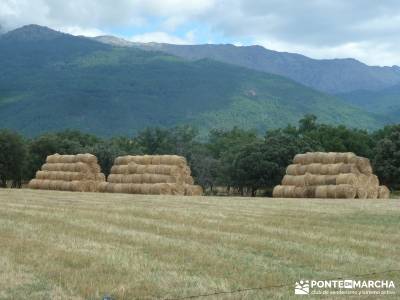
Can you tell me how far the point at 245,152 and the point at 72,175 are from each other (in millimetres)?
20728

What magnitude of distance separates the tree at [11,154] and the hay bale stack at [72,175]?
55.0 feet

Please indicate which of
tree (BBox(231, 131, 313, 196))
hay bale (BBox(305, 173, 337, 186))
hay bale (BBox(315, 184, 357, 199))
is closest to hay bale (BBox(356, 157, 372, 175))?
hay bale (BBox(305, 173, 337, 186))

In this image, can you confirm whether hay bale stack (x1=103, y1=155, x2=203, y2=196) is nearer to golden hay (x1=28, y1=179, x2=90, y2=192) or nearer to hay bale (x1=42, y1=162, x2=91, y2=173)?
golden hay (x1=28, y1=179, x2=90, y2=192)

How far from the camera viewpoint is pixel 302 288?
8602 millimetres

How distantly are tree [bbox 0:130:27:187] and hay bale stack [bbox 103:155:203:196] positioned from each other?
22147 mm

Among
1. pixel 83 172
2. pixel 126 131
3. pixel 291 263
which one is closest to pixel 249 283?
pixel 291 263

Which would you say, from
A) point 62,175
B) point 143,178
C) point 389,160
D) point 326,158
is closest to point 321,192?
point 326,158

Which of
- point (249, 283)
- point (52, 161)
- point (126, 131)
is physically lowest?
point (249, 283)

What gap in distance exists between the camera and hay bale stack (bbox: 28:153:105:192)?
133ft

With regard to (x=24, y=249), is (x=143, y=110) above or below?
above

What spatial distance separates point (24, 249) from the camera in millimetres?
11023

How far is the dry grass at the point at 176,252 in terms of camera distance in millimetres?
8570

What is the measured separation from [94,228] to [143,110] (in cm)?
17900

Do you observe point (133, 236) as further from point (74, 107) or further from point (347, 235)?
point (74, 107)
